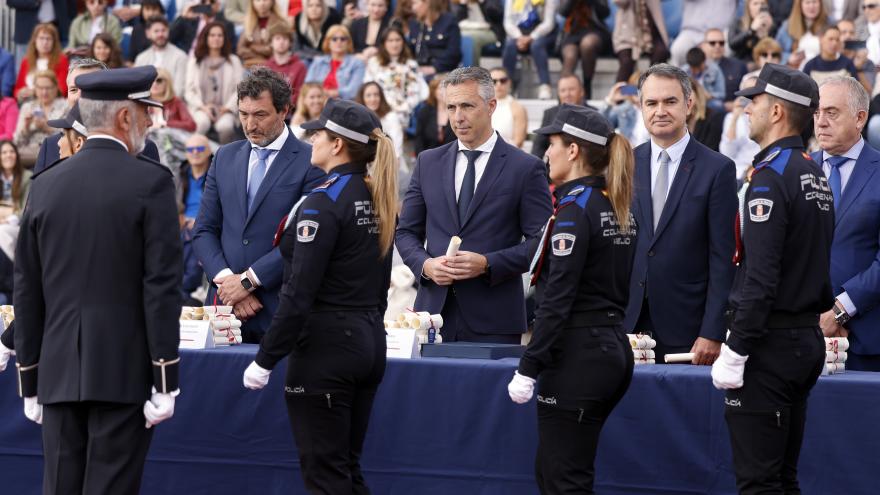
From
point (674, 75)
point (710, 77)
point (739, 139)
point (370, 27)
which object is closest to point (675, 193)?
point (674, 75)

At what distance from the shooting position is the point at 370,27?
45.6ft

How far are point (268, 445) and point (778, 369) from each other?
2.26 meters

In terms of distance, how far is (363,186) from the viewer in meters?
4.91

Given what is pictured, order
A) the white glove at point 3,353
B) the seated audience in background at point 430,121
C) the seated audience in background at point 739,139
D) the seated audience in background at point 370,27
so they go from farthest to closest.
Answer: the seated audience in background at point 370,27 < the seated audience in background at point 430,121 < the seated audience in background at point 739,139 < the white glove at point 3,353

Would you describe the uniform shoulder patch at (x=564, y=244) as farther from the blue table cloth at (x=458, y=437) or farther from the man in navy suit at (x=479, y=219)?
the man in navy suit at (x=479, y=219)

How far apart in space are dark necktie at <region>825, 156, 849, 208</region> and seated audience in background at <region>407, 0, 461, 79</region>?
752 centimetres

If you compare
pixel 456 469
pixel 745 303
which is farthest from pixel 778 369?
pixel 456 469

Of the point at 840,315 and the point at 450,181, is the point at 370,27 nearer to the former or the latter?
the point at 450,181

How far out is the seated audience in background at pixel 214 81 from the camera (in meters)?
13.4

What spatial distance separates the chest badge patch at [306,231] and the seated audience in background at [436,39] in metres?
8.55

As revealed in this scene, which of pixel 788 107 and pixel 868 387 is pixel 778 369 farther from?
pixel 788 107

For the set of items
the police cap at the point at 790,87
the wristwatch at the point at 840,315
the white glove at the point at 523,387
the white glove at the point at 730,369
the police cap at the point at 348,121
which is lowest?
the white glove at the point at 523,387

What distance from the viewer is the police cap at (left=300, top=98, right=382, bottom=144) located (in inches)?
193

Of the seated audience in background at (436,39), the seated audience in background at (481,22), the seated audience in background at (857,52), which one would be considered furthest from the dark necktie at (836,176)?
the seated audience in background at (481,22)
